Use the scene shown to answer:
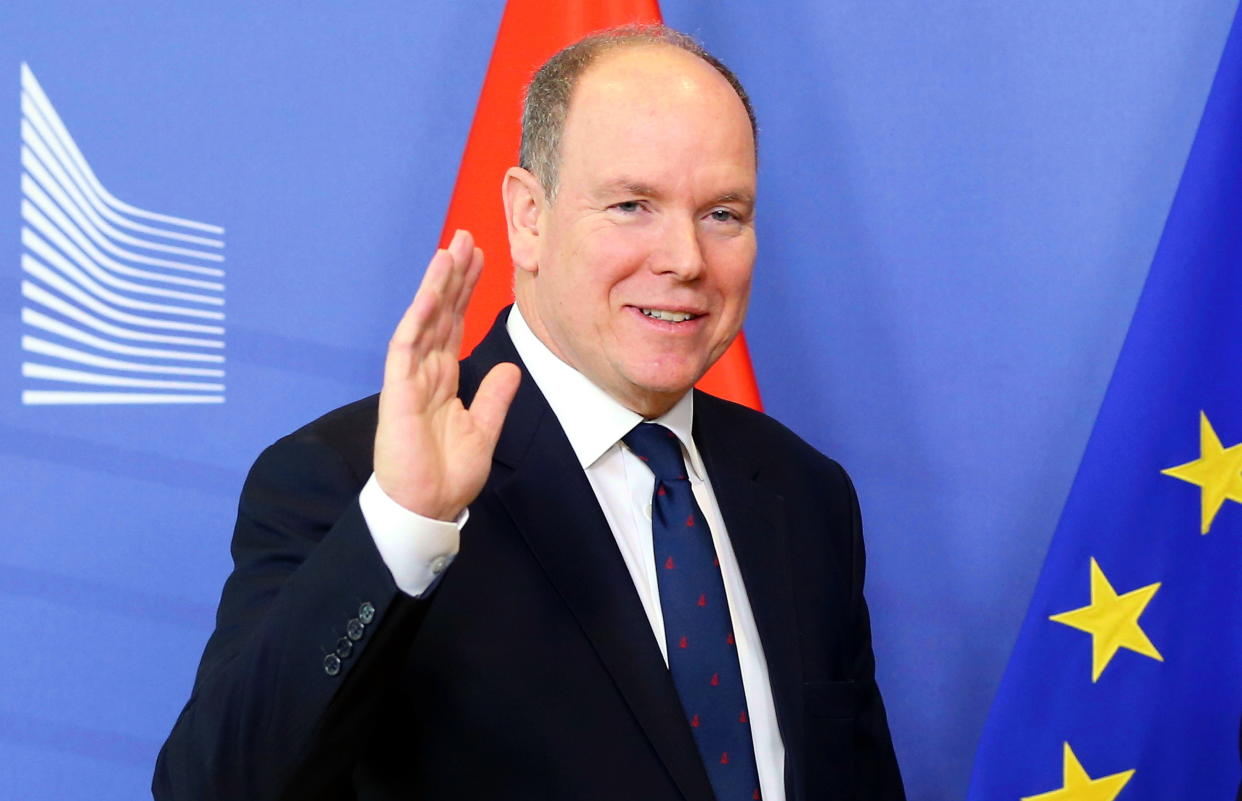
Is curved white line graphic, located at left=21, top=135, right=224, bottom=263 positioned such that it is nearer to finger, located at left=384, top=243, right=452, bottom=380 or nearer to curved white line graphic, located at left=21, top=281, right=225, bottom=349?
curved white line graphic, located at left=21, top=281, right=225, bottom=349

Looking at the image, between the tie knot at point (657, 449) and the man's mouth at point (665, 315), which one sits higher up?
the man's mouth at point (665, 315)

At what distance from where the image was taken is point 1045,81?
253cm

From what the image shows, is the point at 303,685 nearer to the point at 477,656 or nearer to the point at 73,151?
the point at 477,656

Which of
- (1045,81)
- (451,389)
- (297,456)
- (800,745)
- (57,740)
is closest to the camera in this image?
(451,389)

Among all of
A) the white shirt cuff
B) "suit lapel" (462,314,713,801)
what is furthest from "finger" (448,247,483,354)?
"suit lapel" (462,314,713,801)

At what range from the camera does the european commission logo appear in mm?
2088

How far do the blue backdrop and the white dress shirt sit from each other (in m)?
0.75

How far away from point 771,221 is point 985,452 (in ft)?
1.96

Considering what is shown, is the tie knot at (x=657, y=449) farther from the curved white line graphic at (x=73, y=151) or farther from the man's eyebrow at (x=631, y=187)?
the curved white line graphic at (x=73, y=151)

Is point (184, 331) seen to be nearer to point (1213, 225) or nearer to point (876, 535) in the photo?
point (876, 535)

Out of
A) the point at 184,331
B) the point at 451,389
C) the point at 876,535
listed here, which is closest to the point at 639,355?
the point at 451,389

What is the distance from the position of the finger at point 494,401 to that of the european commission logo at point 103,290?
110cm

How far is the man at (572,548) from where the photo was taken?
1.16 meters

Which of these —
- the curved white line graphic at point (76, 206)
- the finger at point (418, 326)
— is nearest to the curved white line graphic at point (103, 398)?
the curved white line graphic at point (76, 206)
